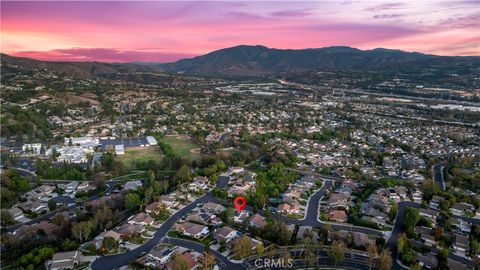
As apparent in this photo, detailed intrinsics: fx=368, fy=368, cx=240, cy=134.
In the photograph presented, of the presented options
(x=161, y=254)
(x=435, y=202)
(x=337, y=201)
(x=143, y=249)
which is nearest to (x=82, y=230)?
(x=143, y=249)

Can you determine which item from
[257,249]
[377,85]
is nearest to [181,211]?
[257,249]

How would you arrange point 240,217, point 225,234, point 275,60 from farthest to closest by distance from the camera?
point 275,60, point 240,217, point 225,234

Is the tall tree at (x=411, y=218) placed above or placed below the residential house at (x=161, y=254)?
above

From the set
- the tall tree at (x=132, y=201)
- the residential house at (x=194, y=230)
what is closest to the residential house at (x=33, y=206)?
the tall tree at (x=132, y=201)

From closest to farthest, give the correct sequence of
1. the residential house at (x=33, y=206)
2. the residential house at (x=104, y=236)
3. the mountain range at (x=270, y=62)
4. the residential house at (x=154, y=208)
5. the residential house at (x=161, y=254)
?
1. the residential house at (x=161, y=254)
2. the residential house at (x=104, y=236)
3. the residential house at (x=154, y=208)
4. the residential house at (x=33, y=206)
5. the mountain range at (x=270, y=62)

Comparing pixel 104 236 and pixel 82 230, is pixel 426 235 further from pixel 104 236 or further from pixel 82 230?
pixel 82 230

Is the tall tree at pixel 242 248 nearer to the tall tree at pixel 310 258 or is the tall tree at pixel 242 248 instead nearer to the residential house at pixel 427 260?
the tall tree at pixel 310 258
